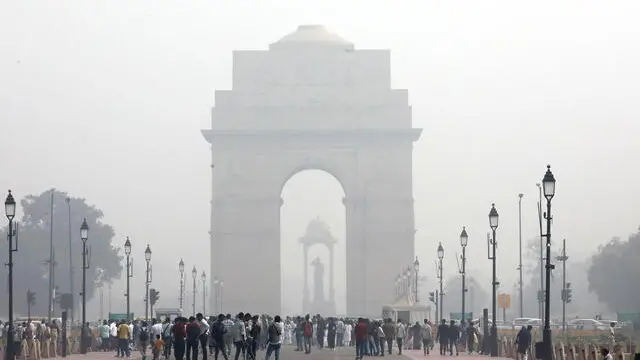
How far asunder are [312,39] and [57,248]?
29.5 metres

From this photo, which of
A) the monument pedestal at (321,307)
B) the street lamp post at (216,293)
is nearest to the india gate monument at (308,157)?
the street lamp post at (216,293)

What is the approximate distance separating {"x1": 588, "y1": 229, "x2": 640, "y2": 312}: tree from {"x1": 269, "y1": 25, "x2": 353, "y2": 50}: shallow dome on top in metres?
23.7

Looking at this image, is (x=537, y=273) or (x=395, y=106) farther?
(x=537, y=273)

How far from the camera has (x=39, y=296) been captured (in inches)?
4953

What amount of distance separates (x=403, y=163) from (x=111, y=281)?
34.0 meters

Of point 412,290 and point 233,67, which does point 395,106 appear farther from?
point 412,290

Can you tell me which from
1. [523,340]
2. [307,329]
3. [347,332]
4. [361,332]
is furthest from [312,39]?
[523,340]

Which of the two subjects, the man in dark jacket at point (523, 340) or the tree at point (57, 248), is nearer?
the man in dark jacket at point (523, 340)

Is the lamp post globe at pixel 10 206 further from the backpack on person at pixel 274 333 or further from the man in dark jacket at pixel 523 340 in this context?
the man in dark jacket at pixel 523 340

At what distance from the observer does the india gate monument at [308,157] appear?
118438 millimetres

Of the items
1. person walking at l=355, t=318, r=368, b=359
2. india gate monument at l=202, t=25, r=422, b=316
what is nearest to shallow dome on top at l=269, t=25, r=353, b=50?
Answer: india gate monument at l=202, t=25, r=422, b=316

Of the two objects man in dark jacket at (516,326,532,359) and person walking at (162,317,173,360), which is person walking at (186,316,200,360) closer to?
person walking at (162,317,173,360)

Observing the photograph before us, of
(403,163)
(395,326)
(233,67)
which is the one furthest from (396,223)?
(395,326)

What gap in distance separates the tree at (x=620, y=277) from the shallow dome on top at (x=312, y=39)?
77.8 ft
